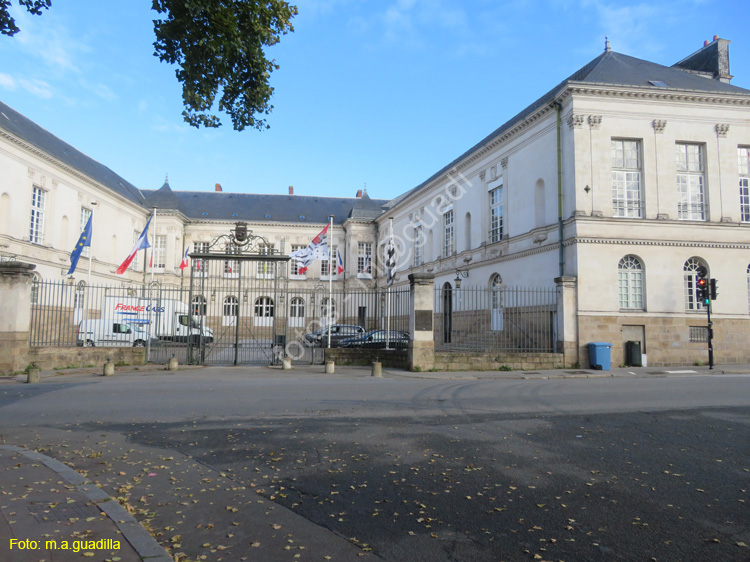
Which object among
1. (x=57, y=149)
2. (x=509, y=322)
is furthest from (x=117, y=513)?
(x=57, y=149)

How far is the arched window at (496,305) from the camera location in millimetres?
24695

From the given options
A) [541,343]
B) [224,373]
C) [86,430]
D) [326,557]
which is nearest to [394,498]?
[326,557]

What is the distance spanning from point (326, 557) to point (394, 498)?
4.29 ft

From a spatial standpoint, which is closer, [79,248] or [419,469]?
[419,469]

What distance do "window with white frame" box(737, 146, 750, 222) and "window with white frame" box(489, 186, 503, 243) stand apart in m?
10.4

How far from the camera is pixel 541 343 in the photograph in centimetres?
2055

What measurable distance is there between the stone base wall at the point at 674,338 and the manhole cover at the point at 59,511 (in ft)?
61.7

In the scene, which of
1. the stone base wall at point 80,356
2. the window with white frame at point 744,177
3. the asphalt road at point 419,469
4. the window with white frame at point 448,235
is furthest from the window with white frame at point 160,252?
the window with white frame at point 744,177

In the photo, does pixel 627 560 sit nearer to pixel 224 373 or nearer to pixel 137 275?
pixel 224 373

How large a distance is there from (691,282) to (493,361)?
9.61 m

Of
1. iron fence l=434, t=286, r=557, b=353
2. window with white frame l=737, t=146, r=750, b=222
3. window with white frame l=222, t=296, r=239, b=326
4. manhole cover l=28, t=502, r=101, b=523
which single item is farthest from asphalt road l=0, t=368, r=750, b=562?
window with white frame l=222, t=296, r=239, b=326

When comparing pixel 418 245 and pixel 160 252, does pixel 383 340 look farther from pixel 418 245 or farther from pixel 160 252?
pixel 160 252

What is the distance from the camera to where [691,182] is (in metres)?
22.0

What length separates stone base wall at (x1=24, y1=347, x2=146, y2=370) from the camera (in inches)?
642
